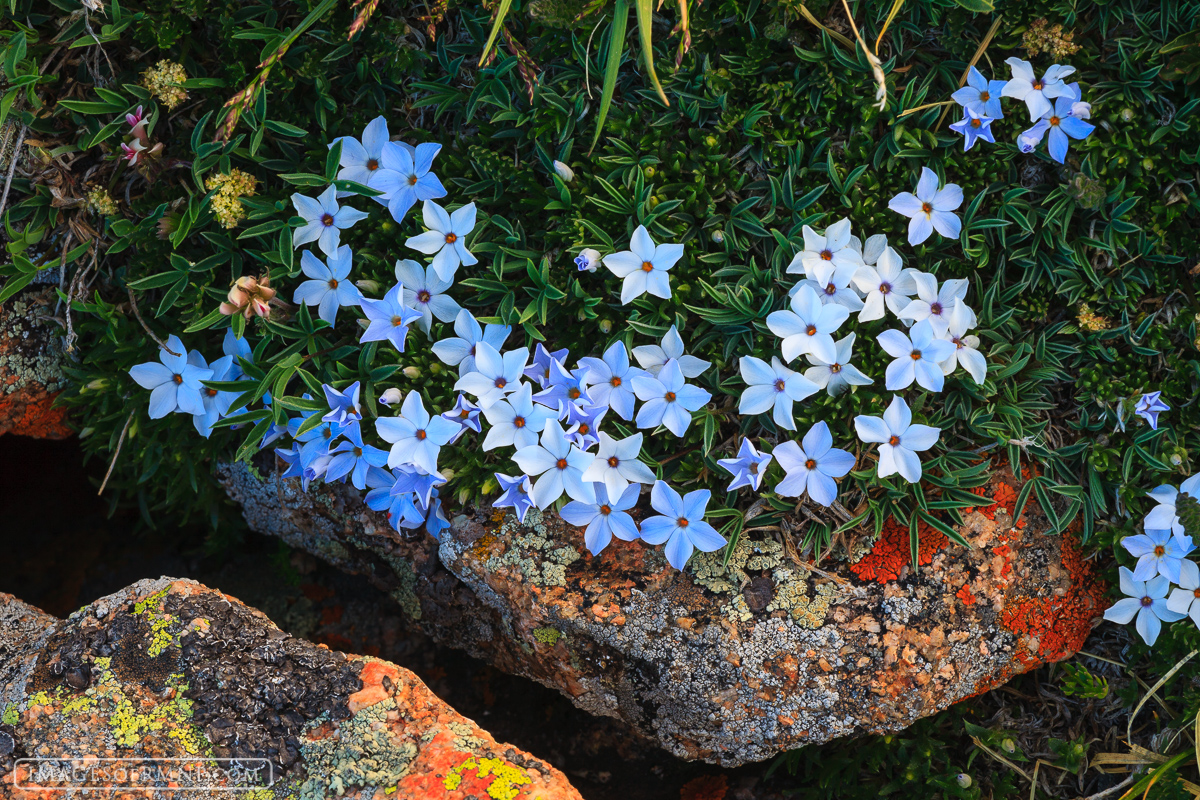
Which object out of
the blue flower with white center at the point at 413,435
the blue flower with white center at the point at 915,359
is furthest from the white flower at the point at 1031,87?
the blue flower with white center at the point at 413,435

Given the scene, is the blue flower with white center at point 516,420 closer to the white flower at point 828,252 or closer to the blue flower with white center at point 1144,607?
the white flower at point 828,252

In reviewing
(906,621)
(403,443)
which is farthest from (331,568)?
(906,621)

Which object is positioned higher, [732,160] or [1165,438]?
[732,160]

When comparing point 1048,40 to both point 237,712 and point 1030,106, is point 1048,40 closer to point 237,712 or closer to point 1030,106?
point 1030,106

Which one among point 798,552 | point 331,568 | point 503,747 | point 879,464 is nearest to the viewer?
point 503,747

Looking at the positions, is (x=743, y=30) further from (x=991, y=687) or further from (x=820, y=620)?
(x=991, y=687)

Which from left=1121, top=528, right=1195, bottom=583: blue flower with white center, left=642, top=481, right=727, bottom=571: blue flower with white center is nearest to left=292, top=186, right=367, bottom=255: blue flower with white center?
left=642, top=481, right=727, bottom=571: blue flower with white center

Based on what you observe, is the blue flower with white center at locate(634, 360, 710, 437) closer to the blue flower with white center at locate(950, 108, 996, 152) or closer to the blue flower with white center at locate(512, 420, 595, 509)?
the blue flower with white center at locate(512, 420, 595, 509)
